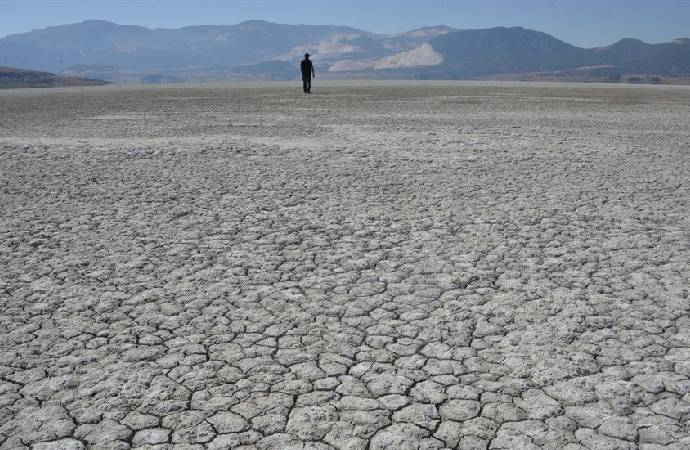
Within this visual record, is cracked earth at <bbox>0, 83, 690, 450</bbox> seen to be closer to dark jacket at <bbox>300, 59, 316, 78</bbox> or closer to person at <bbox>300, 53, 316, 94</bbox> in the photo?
person at <bbox>300, 53, 316, 94</bbox>

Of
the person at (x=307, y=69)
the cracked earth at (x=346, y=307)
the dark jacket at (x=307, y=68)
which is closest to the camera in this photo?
the cracked earth at (x=346, y=307)

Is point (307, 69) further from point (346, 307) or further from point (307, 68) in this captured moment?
point (346, 307)

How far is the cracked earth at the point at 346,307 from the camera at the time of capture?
308cm

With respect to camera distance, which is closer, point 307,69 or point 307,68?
point 307,68

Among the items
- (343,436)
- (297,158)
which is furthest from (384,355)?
(297,158)

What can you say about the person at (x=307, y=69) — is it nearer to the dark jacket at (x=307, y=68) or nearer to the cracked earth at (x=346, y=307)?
the dark jacket at (x=307, y=68)

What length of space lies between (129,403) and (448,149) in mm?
10360

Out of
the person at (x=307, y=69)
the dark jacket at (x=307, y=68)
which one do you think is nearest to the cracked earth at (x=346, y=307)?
the person at (x=307, y=69)

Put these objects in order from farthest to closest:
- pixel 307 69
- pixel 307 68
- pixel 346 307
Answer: pixel 307 69 → pixel 307 68 → pixel 346 307

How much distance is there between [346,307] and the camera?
4516 mm

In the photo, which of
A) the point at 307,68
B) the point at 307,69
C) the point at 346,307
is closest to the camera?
the point at 346,307

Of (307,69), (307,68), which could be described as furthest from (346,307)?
(307,69)

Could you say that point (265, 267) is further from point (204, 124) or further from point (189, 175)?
point (204, 124)

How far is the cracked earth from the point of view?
10.1ft
